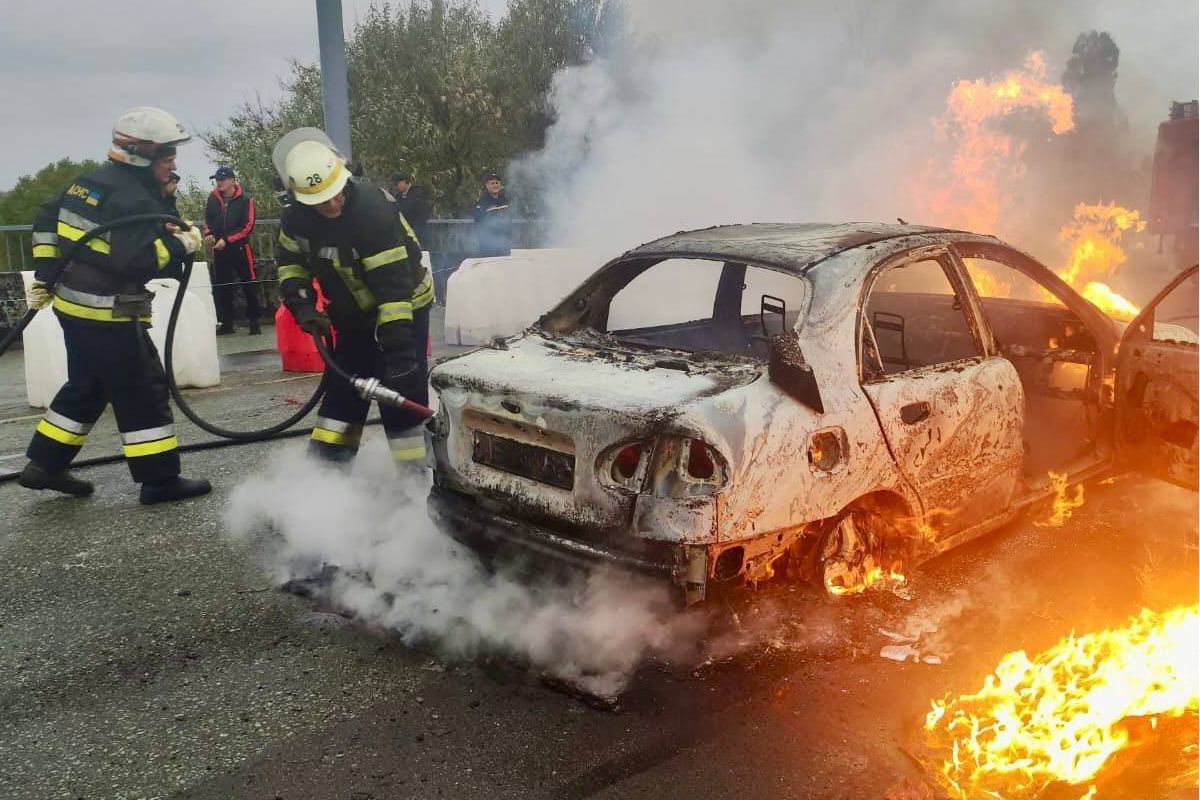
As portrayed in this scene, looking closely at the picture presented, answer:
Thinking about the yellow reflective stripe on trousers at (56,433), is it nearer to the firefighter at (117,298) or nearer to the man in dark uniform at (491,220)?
the firefighter at (117,298)

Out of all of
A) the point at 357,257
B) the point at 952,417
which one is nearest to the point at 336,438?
the point at 357,257

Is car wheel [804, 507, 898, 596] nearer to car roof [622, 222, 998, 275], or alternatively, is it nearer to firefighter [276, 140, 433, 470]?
car roof [622, 222, 998, 275]

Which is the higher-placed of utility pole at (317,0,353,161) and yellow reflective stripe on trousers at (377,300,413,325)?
utility pole at (317,0,353,161)

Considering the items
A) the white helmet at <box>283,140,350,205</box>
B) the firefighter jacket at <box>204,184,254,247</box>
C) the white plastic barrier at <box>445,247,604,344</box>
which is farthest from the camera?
the firefighter jacket at <box>204,184,254,247</box>

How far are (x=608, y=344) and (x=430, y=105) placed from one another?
1808cm

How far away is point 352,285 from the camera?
16.0 ft

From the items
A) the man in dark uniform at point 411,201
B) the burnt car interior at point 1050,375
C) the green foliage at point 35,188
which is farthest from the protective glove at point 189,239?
the green foliage at point 35,188

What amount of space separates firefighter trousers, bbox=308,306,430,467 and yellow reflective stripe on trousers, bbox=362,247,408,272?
0.45 m

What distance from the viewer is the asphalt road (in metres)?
2.89

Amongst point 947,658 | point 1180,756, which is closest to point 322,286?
point 947,658

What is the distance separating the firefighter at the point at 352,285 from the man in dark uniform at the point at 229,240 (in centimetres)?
726

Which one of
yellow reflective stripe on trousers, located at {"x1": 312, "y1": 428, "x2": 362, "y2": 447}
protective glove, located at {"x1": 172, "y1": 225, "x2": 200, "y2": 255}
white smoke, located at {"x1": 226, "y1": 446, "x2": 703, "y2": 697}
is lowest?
white smoke, located at {"x1": 226, "y1": 446, "x2": 703, "y2": 697}

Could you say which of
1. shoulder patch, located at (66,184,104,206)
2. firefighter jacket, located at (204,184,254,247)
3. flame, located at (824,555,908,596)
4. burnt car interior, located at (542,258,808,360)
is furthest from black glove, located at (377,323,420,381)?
firefighter jacket, located at (204,184,254,247)

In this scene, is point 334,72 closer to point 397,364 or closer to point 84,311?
point 84,311
